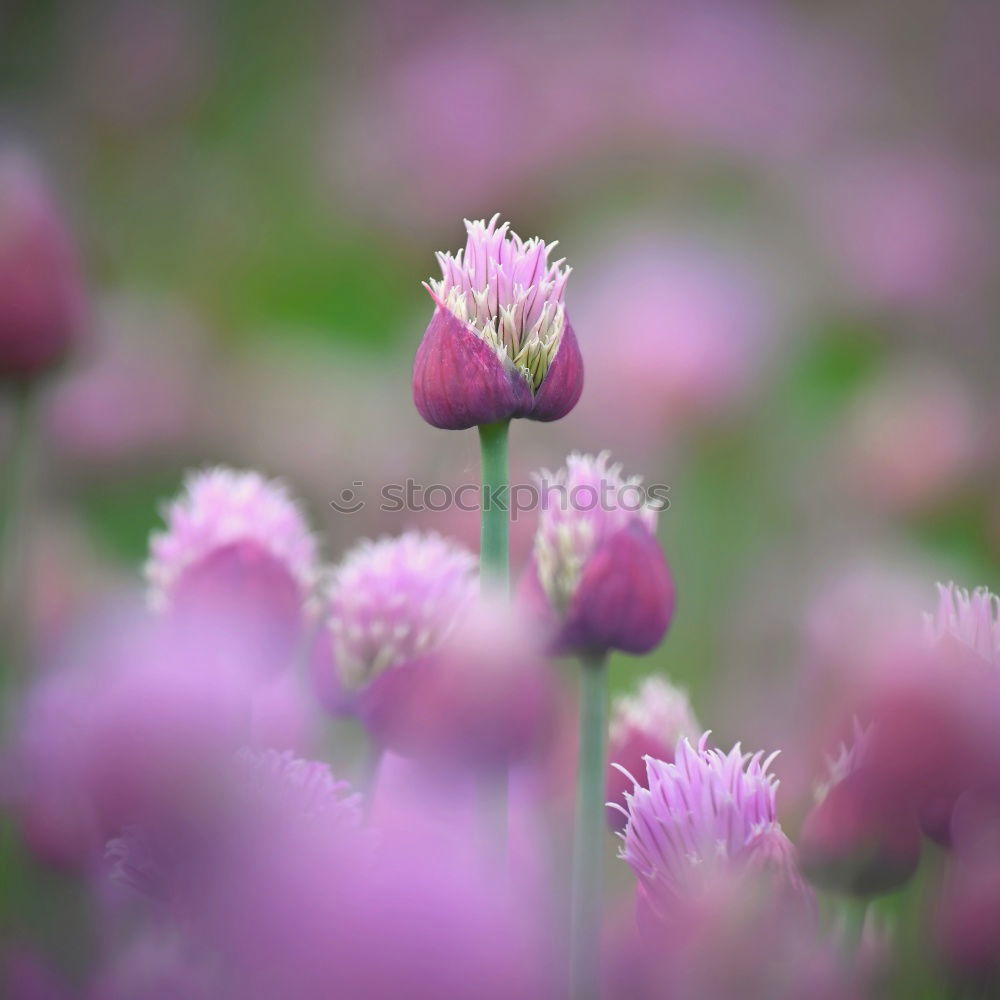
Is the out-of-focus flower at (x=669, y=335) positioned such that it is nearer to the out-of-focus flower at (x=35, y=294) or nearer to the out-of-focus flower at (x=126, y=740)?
the out-of-focus flower at (x=35, y=294)

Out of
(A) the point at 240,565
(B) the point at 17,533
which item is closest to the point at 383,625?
(A) the point at 240,565

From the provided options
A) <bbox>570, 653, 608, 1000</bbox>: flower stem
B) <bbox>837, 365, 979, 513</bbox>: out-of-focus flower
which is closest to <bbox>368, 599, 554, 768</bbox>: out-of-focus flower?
<bbox>570, 653, 608, 1000</bbox>: flower stem

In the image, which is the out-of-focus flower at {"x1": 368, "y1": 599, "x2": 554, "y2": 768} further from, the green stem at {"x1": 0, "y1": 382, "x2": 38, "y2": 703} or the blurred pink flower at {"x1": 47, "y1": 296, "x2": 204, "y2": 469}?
the blurred pink flower at {"x1": 47, "y1": 296, "x2": 204, "y2": 469}

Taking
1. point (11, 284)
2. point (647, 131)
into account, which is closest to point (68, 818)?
point (11, 284)

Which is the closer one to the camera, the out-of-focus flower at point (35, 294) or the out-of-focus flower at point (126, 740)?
the out-of-focus flower at point (126, 740)

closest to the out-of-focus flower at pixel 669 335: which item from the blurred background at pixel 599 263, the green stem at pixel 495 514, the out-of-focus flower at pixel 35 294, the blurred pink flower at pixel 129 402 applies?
the blurred background at pixel 599 263

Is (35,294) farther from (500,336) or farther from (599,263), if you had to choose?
(599,263)

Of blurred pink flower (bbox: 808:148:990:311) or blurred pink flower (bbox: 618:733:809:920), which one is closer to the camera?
blurred pink flower (bbox: 618:733:809:920)
